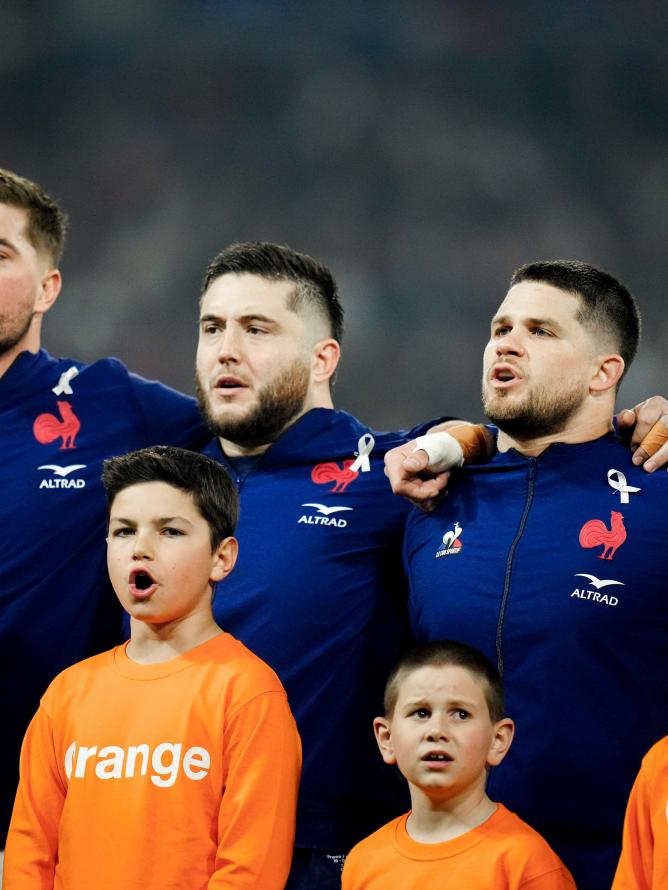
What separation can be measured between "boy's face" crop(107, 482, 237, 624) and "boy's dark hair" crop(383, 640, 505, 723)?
0.42m

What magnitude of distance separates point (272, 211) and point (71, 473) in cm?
596

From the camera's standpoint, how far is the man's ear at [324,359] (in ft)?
11.5

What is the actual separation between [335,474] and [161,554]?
91 centimetres

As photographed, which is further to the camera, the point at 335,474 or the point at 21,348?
the point at 21,348

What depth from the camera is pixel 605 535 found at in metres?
2.82

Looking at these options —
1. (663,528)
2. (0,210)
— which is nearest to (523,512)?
(663,528)

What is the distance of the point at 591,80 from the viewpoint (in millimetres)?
8766

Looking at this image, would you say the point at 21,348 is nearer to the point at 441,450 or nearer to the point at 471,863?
the point at 441,450

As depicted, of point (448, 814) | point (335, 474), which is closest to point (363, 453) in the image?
point (335, 474)

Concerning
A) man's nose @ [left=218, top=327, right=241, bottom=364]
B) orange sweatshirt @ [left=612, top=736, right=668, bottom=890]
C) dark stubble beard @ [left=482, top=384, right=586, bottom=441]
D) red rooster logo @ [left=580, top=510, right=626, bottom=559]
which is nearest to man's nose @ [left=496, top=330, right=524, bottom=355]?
dark stubble beard @ [left=482, top=384, right=586, bottom=441]

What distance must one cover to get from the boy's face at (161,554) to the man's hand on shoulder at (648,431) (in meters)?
1.04

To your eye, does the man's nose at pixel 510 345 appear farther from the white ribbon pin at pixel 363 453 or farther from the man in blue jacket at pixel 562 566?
the white ribbon pin at pixel 363 453

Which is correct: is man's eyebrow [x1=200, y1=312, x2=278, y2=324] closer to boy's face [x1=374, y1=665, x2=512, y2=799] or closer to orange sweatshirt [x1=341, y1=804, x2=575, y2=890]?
boy's face [x1=374, y1=665, x2=512, y2=799]

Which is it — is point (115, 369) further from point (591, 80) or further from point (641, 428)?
point (591, 80)
